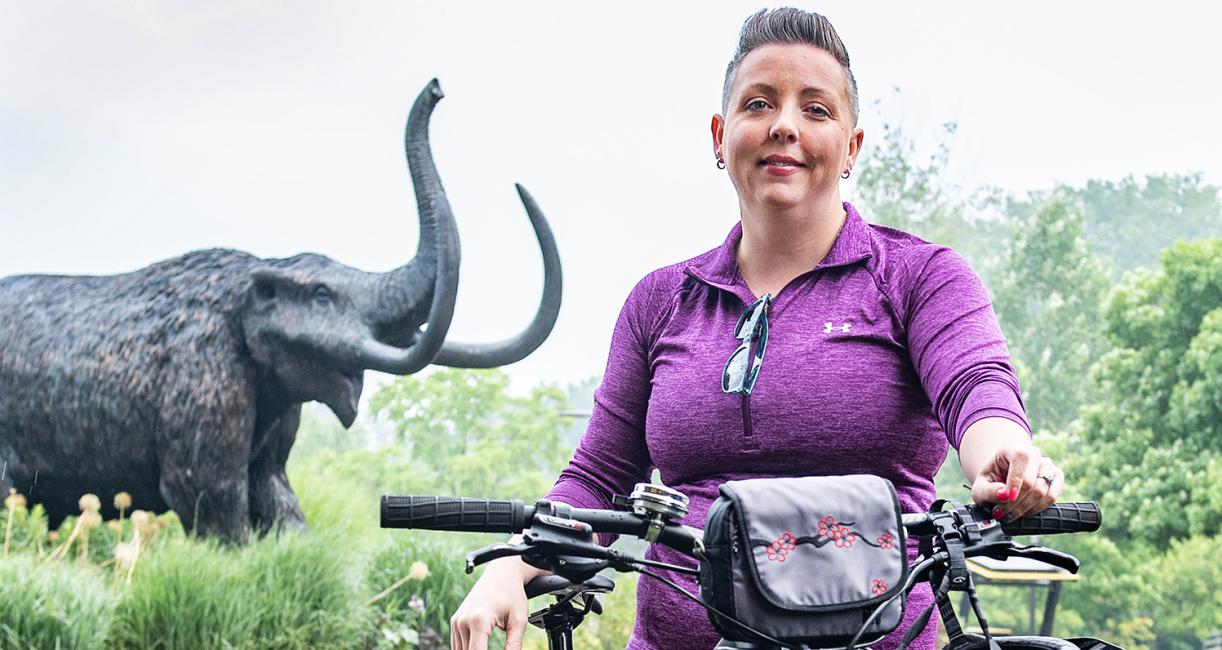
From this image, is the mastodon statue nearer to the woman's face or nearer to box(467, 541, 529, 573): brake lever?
the woman's face

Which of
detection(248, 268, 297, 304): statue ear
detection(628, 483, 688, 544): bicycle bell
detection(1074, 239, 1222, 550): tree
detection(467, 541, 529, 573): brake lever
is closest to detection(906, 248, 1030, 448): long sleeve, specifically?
detection(628, 483, 688, 544): bicycle bell

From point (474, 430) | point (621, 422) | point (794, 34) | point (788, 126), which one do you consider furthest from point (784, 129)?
point (474, 430)

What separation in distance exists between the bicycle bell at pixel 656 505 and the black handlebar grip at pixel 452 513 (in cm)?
9

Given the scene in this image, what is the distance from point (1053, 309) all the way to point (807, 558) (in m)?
5.28

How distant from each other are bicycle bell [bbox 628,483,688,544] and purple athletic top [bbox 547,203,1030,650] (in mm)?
274

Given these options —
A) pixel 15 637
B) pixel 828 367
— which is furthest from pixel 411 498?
pixel 15 637

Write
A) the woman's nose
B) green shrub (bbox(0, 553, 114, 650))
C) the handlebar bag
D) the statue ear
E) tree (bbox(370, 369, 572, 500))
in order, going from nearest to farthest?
1. the handlebar bag
2. the woman's nose
3. green shrub (bbox(0, 553, 114, 650))
4. the statue ear
5. tree (bbox(370, 369, 572, 500))

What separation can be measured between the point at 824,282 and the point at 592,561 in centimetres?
43

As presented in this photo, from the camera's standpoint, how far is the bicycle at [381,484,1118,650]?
0.88 metres

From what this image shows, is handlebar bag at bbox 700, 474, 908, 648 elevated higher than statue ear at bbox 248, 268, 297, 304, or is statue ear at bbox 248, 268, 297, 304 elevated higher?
statue ear at bbox 248, 268, 297, 304

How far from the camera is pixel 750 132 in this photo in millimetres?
1165

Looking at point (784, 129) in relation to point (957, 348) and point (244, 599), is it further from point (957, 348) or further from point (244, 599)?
point (244, 599)

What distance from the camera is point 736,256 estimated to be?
1302mm

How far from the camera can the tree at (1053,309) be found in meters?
5.63
